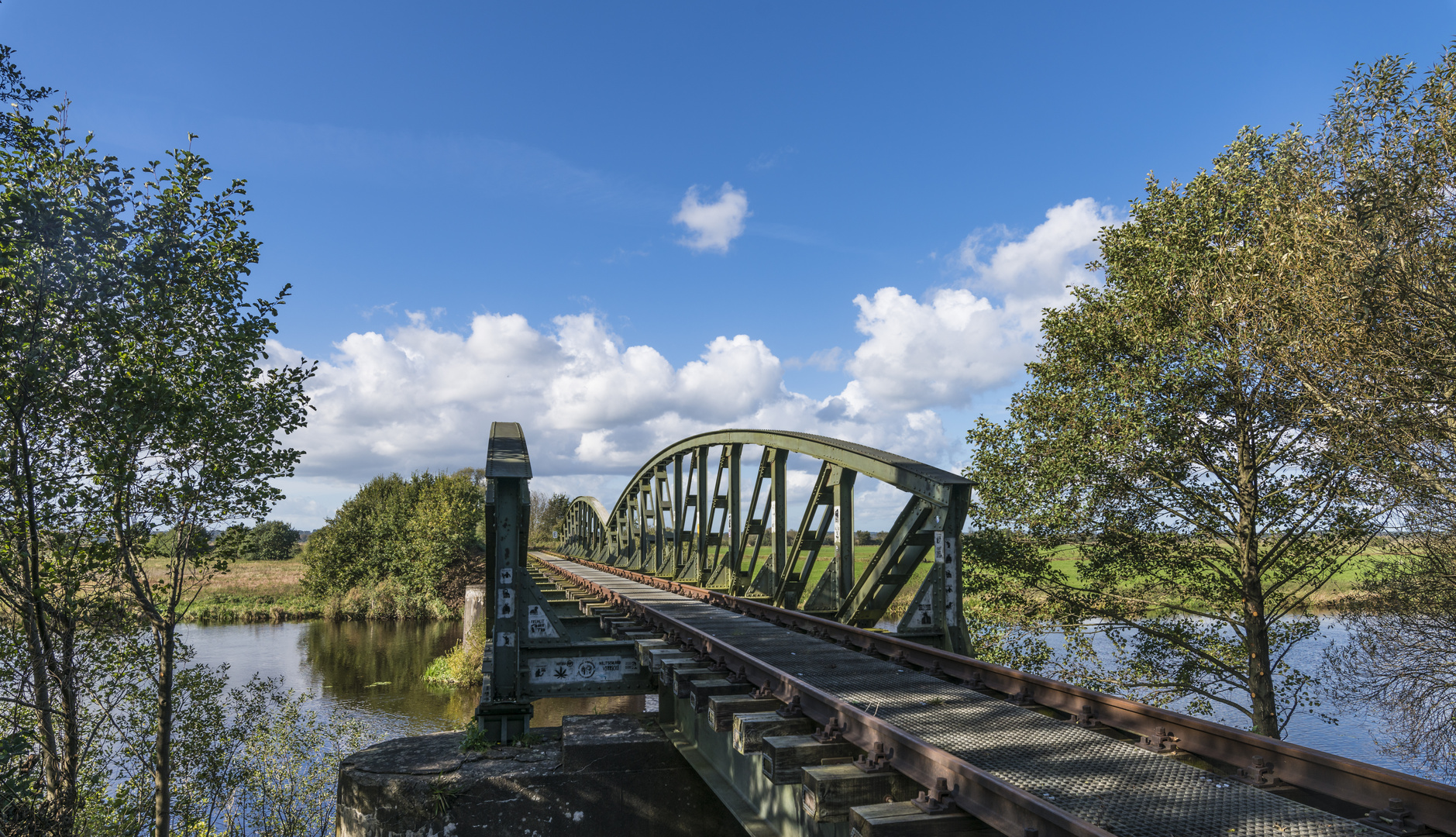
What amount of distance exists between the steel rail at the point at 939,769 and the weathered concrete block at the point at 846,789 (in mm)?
121

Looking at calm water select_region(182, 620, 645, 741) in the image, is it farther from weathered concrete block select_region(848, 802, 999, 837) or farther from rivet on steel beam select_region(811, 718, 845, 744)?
weathered concrete block select_region(848, 802, 999, 837)

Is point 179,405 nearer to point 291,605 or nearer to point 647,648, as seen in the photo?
point 647,648

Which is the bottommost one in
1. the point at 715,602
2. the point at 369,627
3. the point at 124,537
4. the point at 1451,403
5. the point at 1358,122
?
the point at 369,627

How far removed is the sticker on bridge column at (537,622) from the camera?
8.22 m

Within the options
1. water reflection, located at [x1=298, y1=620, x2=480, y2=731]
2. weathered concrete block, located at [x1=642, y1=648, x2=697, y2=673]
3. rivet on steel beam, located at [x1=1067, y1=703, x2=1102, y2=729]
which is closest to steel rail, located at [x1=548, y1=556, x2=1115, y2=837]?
weathered concrete block, located at [x1=642, y1=648, x2=697, y2=673]

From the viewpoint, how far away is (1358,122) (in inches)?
479

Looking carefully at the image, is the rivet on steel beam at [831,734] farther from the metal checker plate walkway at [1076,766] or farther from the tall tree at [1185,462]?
the tall tree at [1185,462]

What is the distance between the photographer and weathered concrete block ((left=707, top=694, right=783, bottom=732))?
5961 millimetres

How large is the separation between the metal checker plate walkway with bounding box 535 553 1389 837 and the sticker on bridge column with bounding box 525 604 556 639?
8.59 ft

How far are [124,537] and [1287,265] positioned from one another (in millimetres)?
18247

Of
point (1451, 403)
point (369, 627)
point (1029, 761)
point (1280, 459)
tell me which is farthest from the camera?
point (369, 627)

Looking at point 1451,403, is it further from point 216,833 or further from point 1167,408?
point 216,833

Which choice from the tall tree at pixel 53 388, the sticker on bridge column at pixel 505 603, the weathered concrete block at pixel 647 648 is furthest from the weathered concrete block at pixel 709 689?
the tall tree at pixel 53 388

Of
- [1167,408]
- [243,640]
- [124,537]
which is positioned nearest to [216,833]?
[124,537]
